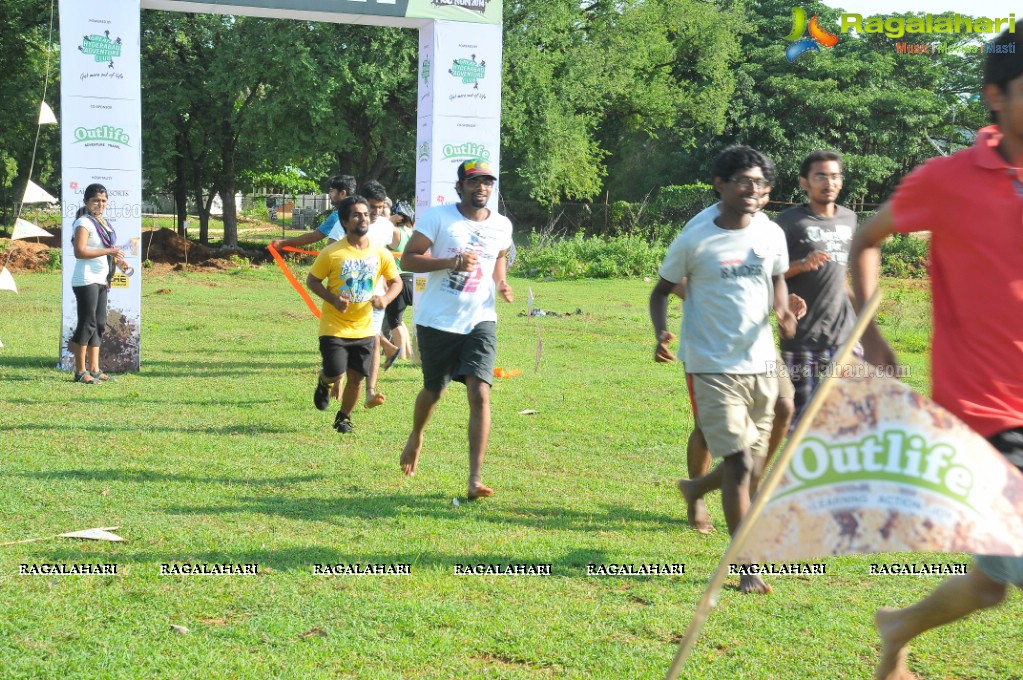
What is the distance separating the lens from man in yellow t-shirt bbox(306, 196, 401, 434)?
842cm

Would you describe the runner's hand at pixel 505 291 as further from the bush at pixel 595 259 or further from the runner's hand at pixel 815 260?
the bush at pixel 595 259

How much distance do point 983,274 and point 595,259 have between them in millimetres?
26863

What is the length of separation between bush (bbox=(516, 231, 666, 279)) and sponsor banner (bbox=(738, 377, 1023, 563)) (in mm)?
26156

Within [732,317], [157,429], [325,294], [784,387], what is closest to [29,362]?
[157,429]

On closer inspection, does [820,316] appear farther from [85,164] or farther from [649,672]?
[85,164]

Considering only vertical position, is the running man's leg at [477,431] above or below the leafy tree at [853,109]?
below

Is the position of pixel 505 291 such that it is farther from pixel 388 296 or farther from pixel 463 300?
pixel 388 296

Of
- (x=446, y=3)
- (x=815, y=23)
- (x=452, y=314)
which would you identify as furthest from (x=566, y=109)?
(x=452, y=314)

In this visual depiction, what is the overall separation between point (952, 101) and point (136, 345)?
141 feet

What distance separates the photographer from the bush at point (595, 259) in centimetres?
2923

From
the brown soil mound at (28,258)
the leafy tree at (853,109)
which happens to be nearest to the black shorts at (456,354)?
the brown soil mound at (28,258)

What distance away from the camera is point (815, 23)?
4591cm

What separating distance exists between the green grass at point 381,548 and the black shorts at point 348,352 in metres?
0.60

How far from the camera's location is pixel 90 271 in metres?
11.3
